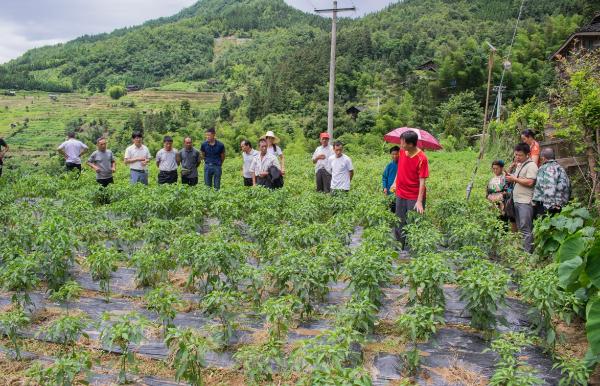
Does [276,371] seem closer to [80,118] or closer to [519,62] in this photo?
[519,62]

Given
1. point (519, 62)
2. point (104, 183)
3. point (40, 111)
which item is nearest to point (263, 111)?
point (519, 62)

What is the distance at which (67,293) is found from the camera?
5.74 meters

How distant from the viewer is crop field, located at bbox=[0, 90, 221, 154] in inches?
2953

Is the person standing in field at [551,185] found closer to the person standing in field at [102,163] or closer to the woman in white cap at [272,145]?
the woman in white cap at [272,145]

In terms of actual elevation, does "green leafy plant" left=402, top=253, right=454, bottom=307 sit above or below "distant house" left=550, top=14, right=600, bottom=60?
below

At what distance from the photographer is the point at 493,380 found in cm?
389

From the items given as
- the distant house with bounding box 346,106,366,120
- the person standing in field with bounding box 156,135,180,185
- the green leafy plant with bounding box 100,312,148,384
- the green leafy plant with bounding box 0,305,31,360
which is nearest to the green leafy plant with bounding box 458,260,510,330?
the green leafy plant with bounding box 100,312,148,384

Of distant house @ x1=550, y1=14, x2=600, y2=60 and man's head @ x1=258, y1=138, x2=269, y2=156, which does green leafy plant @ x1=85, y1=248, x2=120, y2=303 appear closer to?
man's head @ x1=258, y1=138, x2=269, y2=156

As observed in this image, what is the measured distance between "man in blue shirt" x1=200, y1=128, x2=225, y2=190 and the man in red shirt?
4485 millimetres

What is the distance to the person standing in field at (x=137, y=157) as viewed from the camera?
36.2 feet

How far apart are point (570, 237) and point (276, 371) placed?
3.25 m

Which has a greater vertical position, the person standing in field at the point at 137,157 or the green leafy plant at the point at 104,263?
the person standing in field at the point at 137,157

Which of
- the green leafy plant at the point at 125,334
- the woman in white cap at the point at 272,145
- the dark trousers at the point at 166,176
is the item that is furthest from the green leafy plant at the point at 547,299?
the dark trousers at the point at 166,176

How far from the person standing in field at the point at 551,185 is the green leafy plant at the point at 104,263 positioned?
5.75 metres
